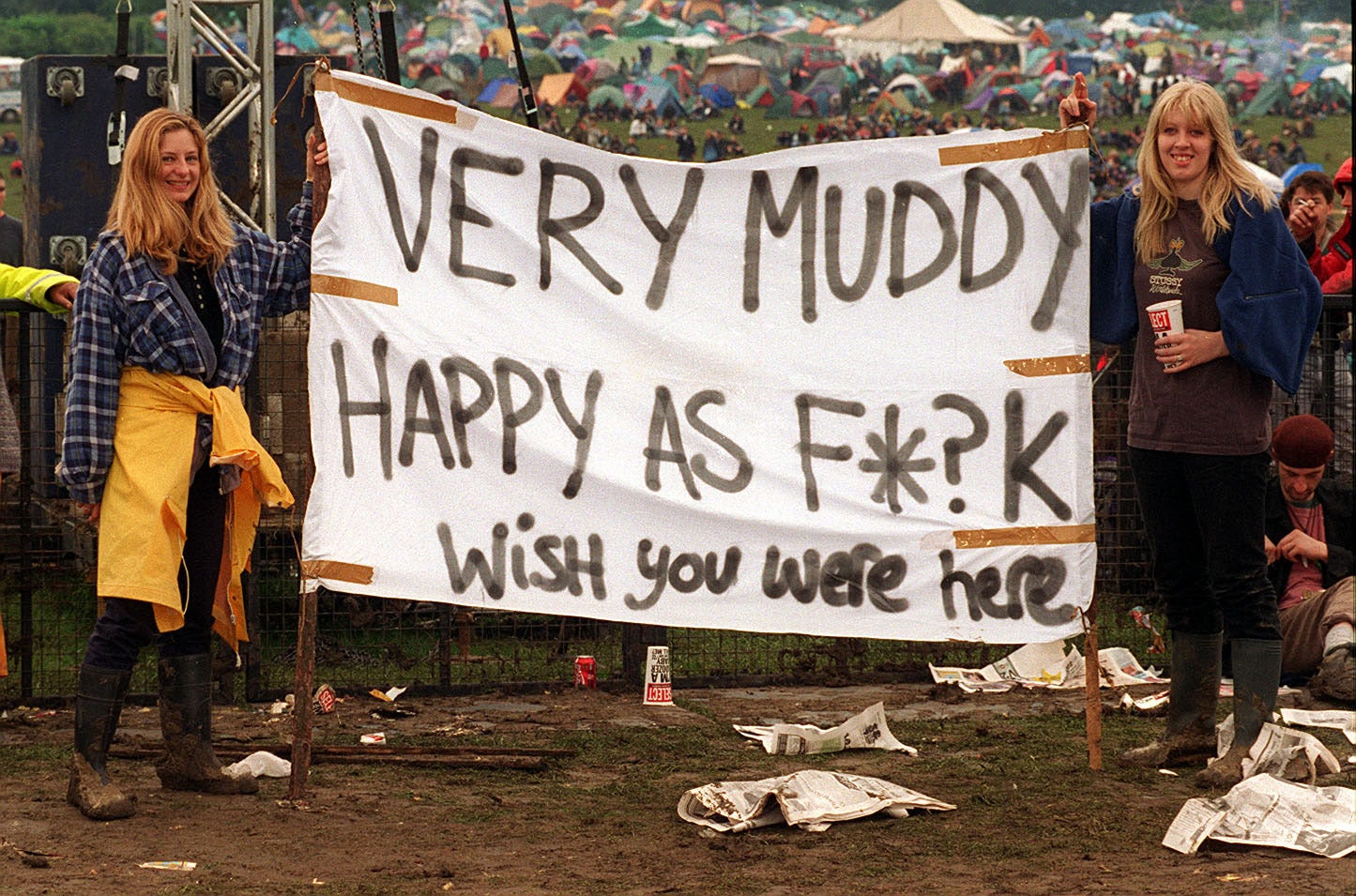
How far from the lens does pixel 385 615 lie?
280 inches

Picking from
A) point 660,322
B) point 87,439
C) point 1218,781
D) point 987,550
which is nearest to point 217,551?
point 87,439

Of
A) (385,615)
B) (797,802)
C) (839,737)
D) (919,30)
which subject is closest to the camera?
(797,802)

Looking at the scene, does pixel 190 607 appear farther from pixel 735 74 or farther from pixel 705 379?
pixel 735 74

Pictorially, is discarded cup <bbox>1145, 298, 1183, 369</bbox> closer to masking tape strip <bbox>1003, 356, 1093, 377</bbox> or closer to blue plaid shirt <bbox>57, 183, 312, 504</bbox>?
masking tape strip <bbox>1003, 356, 1093, 377</bbox>

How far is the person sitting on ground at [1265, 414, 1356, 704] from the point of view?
663cm

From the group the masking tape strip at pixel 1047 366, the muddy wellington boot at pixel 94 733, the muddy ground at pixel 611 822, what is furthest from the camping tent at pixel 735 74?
the muddy wellington boot at pixel 94 733

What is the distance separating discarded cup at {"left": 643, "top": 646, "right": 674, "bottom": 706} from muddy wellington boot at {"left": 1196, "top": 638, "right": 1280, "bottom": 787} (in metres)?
2.29

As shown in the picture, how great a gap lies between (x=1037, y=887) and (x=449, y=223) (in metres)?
2.65

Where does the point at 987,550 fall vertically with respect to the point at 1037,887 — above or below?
above

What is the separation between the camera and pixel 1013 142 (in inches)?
201

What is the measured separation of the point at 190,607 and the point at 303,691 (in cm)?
50

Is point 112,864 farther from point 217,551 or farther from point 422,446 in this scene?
point 422,446

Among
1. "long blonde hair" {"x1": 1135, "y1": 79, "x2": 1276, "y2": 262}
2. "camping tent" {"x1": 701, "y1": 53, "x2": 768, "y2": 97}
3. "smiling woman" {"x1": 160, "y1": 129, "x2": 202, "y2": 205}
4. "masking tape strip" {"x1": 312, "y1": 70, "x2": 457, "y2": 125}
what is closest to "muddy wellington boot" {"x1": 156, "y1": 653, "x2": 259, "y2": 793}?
"smiling woman" {"x1": 160, "y1": 129, "x2": 202, "y2": 205}

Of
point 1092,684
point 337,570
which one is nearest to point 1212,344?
point 1092,684
